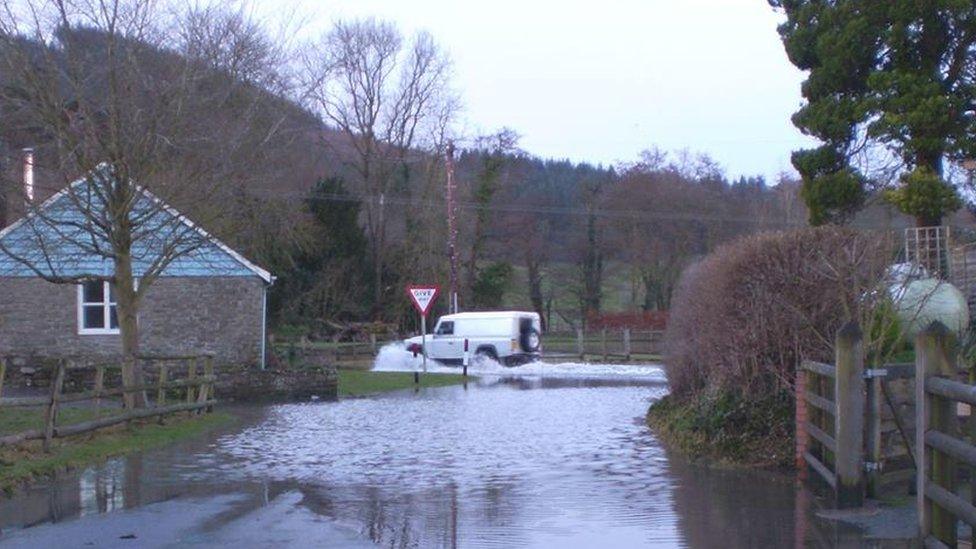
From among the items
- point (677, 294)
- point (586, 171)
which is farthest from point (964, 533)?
point (586, 171)

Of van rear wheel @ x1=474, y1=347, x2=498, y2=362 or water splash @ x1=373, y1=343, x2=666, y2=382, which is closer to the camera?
water splash @ x1=373, y1=343, x2=666, y2=382

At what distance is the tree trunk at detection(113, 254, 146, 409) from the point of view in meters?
20.8

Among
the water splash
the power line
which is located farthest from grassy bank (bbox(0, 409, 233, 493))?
the power line

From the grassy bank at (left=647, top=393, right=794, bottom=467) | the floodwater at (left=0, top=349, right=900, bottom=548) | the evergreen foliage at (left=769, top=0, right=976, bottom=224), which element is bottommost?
the floodwater at (left=0, top=349, right=900, bottom=548)

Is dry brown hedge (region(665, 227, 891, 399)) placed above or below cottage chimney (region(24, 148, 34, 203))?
below

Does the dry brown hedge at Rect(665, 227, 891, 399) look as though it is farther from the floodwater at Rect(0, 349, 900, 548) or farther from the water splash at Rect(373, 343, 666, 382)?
the water splash at Rect(373, 343, 666, 382)

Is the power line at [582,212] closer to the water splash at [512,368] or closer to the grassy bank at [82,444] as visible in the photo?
the water splash at [512,368]

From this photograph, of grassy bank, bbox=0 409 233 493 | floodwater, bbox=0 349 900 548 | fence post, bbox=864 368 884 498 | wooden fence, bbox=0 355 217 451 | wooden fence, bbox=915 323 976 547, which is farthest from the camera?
wooden fence, bbox=0 355 217 451

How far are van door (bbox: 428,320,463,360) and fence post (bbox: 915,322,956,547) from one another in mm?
37658

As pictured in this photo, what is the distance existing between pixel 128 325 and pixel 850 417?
14723 millimetres

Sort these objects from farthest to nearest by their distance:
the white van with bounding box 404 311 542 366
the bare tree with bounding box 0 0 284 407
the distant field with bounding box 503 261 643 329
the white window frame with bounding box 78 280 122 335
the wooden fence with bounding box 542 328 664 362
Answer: the distant field with bounding box 503 261 643 329, the wooden fence with bounding box 542 328 664 362, the white van with bounding box 404 311 542 366, the white window frame with bounding box 78 280 122 335, the bare tree with bounding box 0 0 284 407

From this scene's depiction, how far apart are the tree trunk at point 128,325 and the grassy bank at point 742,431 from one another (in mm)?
9591

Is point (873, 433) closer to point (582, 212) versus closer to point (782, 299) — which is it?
point (782, 299)

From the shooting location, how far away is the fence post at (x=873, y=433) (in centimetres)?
1083
